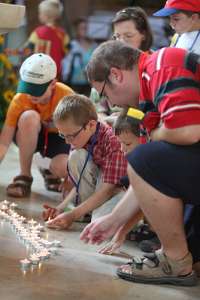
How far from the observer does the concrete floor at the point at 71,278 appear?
1913mm

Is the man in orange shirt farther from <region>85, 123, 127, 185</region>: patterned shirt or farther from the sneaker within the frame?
the sneaker

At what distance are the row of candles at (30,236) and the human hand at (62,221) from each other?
4 centimetres

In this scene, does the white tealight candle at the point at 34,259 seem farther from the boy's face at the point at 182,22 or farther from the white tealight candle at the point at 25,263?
the boy's face at the point at 182,22

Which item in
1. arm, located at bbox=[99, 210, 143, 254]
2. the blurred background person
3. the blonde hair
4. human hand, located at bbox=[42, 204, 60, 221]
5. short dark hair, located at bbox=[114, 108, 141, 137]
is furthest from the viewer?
the blurred background person

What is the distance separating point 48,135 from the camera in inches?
125

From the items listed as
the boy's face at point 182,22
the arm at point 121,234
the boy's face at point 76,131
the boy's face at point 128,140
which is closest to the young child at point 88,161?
the boy's face at point 76,131

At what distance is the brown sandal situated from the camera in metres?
3.02

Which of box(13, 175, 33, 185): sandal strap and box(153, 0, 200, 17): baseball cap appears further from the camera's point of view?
box(13, 175, 33, 185): sandal strap

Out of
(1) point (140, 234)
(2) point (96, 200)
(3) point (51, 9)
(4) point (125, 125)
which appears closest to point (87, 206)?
(2) point (96, 200)

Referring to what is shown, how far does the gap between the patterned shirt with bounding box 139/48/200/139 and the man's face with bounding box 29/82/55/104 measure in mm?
1014

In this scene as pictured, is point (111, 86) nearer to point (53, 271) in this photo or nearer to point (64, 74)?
point (53, 271)

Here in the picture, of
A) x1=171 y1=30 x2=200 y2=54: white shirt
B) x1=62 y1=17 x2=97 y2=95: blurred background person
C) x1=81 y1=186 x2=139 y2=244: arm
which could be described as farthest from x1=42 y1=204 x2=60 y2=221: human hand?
x1=62 y1=17 x2=97 y2=95: blurred background person

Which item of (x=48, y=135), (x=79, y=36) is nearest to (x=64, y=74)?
(x=79, y=36)

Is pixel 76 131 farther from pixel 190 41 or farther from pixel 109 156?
pixel 190 41
